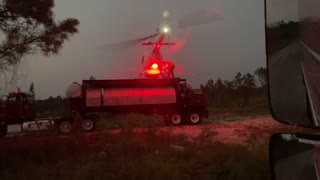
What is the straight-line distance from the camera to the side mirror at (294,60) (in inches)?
56.1

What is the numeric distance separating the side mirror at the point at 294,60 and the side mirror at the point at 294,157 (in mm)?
77

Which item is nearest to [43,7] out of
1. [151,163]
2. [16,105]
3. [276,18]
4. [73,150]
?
[73,150]

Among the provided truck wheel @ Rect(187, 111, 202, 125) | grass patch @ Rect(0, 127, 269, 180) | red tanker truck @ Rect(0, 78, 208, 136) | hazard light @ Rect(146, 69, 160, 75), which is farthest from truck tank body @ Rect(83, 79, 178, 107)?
grass patch @ Rect(0, 127, 269, 180)

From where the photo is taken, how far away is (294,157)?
1573mm

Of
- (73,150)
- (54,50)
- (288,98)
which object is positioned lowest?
(73,150)

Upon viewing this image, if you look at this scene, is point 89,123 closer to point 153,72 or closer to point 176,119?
point 176,119

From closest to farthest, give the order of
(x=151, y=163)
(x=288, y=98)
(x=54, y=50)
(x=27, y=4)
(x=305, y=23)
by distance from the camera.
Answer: (x=305, y=23) → (x=288, y=98) → (x=151, y=163) → (x=27, y=4) → (x=54, y=50)

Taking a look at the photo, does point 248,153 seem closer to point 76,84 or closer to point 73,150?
point 73,150

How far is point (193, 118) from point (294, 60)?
83.9 ft

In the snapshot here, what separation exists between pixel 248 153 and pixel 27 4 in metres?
6.71

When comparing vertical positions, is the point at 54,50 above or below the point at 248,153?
above

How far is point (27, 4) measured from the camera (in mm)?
12570

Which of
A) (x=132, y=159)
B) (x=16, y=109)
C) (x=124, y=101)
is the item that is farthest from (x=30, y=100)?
(x=132, y=159)

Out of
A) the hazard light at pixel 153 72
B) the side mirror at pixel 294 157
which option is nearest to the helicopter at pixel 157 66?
the hazard light at pixel 153 72
